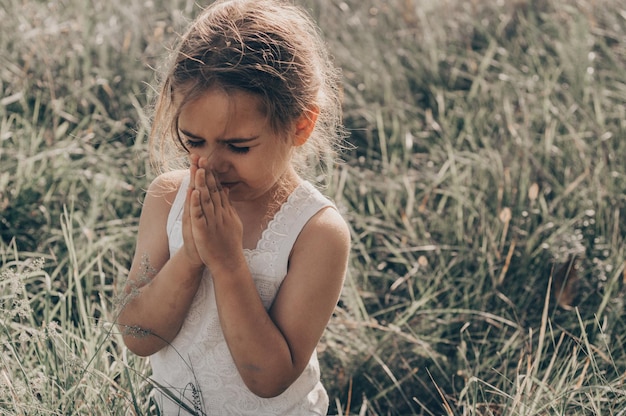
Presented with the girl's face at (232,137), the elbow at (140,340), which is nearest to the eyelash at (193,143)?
the girl's face at (232,137)

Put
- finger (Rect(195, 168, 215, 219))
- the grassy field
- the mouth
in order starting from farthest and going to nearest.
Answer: the grassy field < the mouth < finger (Rect(195, 168, 215, 219))

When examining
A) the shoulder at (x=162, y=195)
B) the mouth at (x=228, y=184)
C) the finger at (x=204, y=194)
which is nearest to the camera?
the finger at (x=204, y=194)

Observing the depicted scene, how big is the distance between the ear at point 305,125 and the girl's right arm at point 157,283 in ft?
1.08

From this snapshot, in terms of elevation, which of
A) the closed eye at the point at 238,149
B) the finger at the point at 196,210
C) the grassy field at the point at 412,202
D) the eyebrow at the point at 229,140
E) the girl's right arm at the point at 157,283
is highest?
the eyebrow at the point at 229,140

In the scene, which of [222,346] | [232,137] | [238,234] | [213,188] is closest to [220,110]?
[232,137]

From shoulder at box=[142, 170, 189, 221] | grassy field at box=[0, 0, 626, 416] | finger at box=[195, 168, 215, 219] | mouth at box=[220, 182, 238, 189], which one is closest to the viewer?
finger at box=[195, 168, 215, 219]

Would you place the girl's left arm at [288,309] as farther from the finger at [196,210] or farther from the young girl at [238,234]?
the finger at [196,210]

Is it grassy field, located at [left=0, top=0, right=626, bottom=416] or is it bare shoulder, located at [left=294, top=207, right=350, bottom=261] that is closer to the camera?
bare shoulder, located at [left=294, top=207, right=350, bottom=261]

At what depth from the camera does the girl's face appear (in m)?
1.76

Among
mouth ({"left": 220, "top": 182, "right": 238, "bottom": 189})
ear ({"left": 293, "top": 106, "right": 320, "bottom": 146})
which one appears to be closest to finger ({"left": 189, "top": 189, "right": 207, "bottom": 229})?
mouth ({"left": 220, "top": 182, "right": 238, "bottom": 189})

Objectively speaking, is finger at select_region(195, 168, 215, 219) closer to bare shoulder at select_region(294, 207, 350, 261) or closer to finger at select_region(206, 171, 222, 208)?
finger at select_region(206, 171, 222, 208)

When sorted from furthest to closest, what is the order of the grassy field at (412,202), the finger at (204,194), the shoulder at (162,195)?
the grassy field at (412,202) → the shoulder at (162,195) → the finger at (204,194)

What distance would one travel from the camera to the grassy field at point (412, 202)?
2340 mm

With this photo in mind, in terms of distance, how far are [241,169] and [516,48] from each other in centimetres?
283
